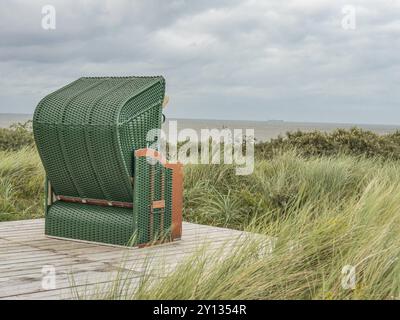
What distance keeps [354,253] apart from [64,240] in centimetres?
336

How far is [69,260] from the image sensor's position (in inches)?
209

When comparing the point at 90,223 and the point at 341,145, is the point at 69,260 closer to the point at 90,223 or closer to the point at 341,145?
the point at 90,223

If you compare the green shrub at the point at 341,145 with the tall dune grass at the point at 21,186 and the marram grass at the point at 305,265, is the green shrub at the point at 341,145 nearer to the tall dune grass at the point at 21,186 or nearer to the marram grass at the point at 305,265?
the tall dune grass at the point at 21,186

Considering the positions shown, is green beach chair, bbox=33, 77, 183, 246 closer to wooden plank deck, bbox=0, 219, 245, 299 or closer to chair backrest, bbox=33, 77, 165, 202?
chair backrest, bbox=33, 77, 165, 202

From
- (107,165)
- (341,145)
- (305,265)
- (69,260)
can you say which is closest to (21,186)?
(107,165)

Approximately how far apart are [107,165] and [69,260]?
1.02m

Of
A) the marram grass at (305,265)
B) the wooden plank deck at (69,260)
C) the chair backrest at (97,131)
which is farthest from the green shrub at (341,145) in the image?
the marram grass at (305,265)

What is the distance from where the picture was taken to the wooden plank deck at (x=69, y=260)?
13.7 ft

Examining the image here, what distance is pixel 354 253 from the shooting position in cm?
393

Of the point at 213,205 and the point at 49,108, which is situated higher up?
the point at 49,108

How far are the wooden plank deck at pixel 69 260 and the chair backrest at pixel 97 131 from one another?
23.5 inches
